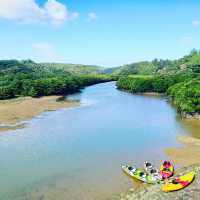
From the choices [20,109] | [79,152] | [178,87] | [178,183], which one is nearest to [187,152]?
[178,183]

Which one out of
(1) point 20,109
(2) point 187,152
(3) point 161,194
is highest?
(2) point 187,152

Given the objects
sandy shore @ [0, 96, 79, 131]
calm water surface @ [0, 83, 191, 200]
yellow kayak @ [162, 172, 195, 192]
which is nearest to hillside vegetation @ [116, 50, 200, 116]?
calm water surface @ [0, 83, 191, 200]

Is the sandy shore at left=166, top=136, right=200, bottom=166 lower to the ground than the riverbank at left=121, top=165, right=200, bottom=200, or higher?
higher

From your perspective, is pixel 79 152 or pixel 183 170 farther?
pixel 79 152

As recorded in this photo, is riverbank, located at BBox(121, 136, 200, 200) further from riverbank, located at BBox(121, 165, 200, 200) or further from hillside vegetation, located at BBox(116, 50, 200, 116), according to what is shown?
hillside vegetation, located at BBox(116, 50, 200, 116)

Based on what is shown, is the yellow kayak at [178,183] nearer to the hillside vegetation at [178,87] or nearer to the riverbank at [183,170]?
the riverbank at [183,170]

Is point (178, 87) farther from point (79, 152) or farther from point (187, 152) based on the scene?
point (79, 152)
